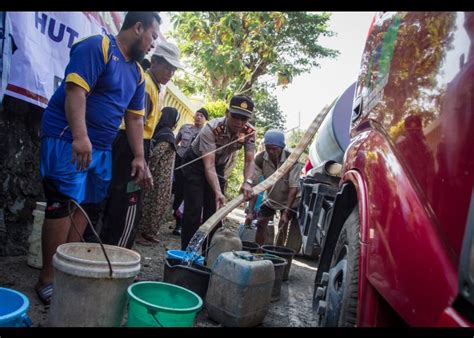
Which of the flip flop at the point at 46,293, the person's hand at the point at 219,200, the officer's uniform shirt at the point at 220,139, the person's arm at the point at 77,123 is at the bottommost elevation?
the flip flop at the point at 46,293

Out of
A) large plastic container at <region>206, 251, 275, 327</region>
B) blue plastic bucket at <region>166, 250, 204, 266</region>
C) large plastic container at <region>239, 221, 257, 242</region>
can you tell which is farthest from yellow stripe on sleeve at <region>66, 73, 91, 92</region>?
large plastic container at <region>239, 221, 257, 242</region>

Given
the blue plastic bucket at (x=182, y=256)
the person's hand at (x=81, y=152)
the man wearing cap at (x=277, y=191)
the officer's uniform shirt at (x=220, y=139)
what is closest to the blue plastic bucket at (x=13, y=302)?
the person's hand at (x=81, y=152)

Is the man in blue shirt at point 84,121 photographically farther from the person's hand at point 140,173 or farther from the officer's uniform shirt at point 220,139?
the officer's uniform shirt at point 220,139

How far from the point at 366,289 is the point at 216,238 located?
2.15 metres

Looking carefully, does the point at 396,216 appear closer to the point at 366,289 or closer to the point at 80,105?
the point at 366,289

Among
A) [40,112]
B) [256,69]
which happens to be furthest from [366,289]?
[256,69]

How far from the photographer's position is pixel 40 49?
3172mm

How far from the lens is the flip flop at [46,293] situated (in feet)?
8.18

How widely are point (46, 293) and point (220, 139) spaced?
2115mm

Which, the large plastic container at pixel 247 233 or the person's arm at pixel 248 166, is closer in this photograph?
the person's arm at pixel 248 166

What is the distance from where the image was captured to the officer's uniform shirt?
388 cm

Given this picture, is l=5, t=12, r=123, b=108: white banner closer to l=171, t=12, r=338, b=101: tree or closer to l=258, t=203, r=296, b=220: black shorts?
l=258, t=203, r=296, b=220: black shorts

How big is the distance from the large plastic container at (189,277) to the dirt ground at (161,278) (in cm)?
22

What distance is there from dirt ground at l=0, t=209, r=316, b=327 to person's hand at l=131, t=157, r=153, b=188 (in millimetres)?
1042
